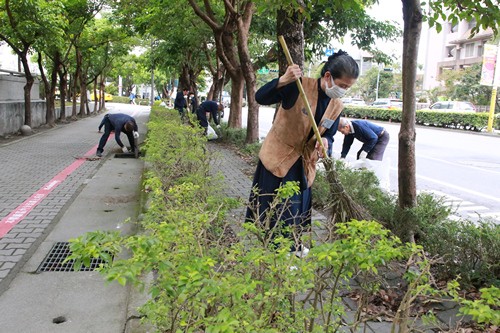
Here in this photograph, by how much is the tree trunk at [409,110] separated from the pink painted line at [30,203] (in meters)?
4.04

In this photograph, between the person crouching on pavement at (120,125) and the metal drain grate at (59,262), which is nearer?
the metal drain grate at (59,262)

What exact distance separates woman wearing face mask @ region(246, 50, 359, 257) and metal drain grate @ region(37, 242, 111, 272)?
63.6 inches

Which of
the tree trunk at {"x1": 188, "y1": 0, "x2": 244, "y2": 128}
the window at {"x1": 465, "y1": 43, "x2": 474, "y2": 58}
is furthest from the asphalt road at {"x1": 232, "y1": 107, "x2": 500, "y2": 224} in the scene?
the window at {"x1": 465, "y1": 43, "x2": 474, "y2": 58}

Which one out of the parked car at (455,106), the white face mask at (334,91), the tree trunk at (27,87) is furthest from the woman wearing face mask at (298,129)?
the parked car at (455,106)

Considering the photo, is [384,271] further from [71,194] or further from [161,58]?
[161,58]

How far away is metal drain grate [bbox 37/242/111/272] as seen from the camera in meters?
3.88

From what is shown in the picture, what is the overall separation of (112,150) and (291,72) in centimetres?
944

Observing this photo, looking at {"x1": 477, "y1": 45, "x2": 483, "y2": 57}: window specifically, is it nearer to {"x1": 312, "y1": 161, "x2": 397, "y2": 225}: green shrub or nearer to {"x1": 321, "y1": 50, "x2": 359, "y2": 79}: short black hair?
{"x1": 312, "y1": 161, "x2": 397, "y2": 225}: green shrub

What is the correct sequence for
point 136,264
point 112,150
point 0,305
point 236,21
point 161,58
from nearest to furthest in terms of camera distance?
1. point 136,264
2. point 0,305
3. point 236,21
4. point 112,150
5. point 161,58

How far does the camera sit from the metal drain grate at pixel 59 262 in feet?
12.7

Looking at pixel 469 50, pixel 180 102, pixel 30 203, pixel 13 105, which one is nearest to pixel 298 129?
pixel 30 203

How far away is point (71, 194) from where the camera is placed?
21.9 ft

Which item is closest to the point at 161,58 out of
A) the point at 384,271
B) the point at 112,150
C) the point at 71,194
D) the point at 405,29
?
the point at 112,150

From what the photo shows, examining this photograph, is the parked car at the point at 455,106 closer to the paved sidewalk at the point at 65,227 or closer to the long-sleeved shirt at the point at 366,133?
the paved sidewalk at the point at 65,227
